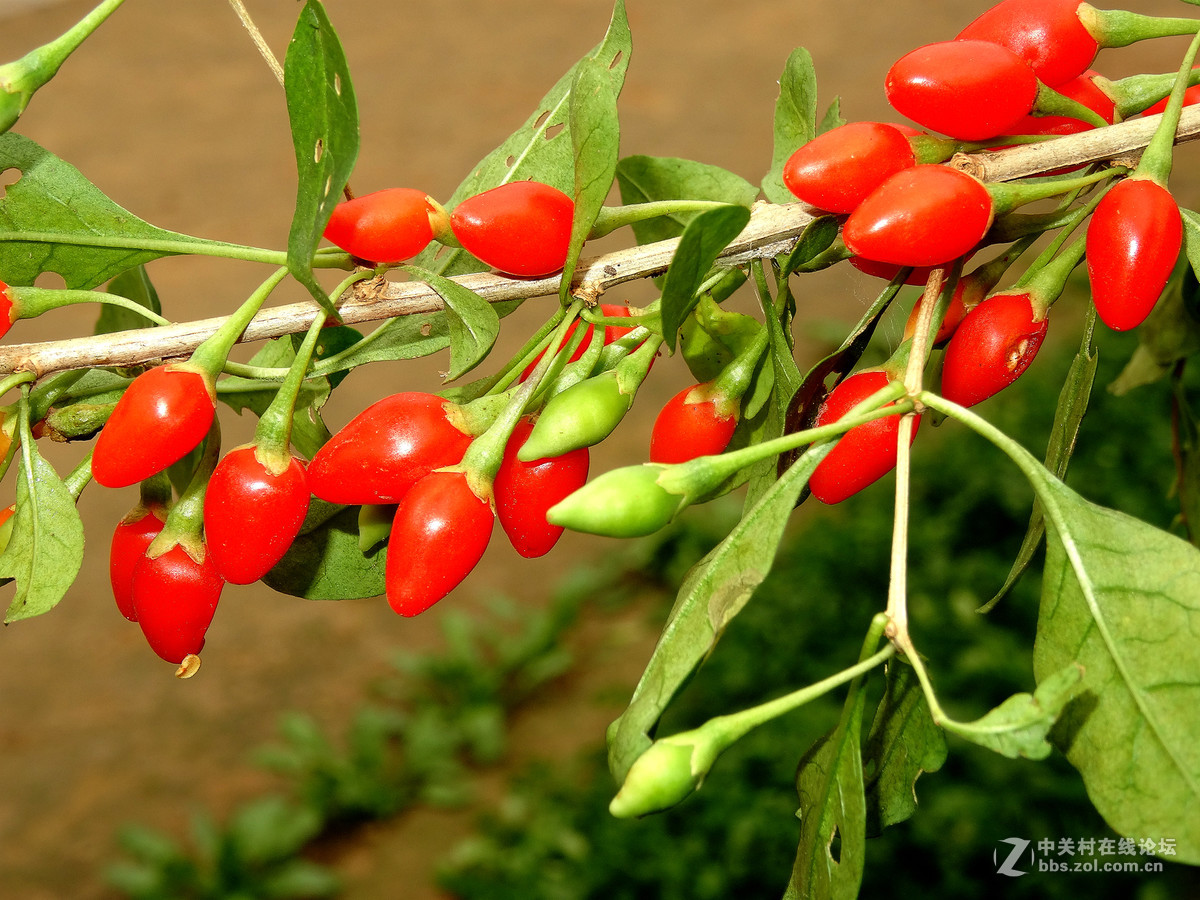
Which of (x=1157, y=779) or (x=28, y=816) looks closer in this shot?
(x=1157, y=779)

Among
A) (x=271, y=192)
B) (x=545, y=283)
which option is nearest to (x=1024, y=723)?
(x=545, y=283)

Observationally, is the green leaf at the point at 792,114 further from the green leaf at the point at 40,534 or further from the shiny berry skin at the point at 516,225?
the green leaf at the point at 40,534

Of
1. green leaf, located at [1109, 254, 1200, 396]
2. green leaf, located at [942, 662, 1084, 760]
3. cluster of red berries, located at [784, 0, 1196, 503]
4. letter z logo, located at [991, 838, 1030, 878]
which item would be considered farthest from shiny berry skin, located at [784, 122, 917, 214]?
letter z logo, located at [991, 838, 1030, 878]

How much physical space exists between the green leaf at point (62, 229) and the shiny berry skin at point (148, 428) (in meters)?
0.13

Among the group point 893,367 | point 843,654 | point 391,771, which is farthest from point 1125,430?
point 893,367

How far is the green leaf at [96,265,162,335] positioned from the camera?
0.85 metres

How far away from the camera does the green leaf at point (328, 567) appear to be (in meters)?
0.78

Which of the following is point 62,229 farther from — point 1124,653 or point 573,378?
point 1124,653

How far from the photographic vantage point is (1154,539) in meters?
0.60

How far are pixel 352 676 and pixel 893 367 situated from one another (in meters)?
3.50

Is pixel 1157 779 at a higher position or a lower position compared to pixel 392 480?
lower

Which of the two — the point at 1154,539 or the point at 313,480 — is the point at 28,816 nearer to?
the point at 313,480

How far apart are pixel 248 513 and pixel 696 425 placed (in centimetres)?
30

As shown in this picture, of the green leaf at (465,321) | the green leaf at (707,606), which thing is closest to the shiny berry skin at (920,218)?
the green leaf at (707,606)
